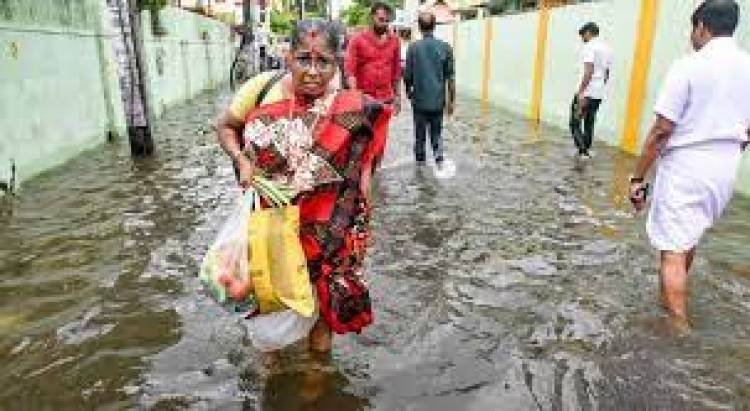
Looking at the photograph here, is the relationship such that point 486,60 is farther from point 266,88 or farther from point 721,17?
point 266,88

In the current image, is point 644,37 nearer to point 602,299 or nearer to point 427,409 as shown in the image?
point 602,299

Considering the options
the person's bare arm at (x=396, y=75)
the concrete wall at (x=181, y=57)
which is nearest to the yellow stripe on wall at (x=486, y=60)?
the concrete wall at (x=181, y=57)

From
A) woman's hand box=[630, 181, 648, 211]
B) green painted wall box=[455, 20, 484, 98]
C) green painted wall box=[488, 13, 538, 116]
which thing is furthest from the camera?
green painted wall box=[455, 20, 484, 98]

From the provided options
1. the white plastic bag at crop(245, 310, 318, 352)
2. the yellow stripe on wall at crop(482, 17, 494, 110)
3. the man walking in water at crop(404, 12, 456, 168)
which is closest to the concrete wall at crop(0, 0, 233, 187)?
the man walking in water at crop(404, 12, 456, 168)

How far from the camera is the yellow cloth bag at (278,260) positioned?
321 cm

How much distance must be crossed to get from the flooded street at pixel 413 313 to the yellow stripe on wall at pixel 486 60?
1349cm

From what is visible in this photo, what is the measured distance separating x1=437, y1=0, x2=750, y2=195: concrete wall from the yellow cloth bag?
6.64 meters

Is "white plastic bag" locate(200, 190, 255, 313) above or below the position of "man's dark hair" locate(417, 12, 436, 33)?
below

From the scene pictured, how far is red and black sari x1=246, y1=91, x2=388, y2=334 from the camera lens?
3354mm

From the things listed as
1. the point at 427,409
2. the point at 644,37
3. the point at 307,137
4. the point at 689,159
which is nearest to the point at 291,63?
the point at 307,137

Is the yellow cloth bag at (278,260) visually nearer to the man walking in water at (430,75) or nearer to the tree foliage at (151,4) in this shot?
the man walking in water at (430,75)

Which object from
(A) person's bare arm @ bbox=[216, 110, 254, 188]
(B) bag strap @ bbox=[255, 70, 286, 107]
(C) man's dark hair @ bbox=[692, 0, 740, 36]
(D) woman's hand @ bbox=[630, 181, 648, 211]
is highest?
(C) man's dark hair @ bbox=[692, 0, 740, 36]

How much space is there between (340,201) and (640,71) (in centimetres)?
888

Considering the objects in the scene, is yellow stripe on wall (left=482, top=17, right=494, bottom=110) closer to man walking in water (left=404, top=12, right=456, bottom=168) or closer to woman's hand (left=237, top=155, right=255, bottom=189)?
man walking in water (left=404, top=12, right=456, bottom=168)
